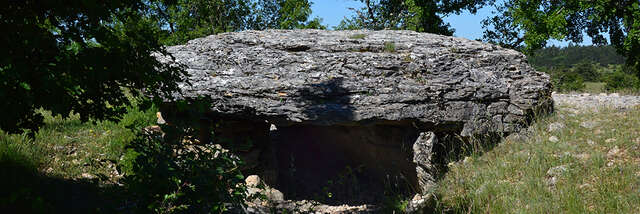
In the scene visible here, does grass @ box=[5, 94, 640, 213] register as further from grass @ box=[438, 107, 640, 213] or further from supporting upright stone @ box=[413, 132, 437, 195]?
supporting upright stone @ box=[413, 132, 437, 195]

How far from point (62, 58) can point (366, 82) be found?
4341mm

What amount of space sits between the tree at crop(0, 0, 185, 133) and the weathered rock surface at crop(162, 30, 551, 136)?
3.06m

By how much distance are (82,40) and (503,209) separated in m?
3.86

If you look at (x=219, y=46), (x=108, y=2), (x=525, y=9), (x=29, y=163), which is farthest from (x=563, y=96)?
(x=29, y=163)

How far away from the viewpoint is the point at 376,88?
6344mm

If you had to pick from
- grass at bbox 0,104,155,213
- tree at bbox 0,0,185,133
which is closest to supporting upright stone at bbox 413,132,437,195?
grass at bbox 0,104,155,213

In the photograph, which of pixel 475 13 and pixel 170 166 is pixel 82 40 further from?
pixel 475 13

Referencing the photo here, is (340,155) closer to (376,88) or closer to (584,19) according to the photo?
(376,88)

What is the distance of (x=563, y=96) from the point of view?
8.71m

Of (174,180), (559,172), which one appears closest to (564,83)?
(559,172)

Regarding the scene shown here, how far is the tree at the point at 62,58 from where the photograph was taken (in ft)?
8.31

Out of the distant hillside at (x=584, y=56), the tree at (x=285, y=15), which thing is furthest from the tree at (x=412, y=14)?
the distant hillside at (x=584, y=56)

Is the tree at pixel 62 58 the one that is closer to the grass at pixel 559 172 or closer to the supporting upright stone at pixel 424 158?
the grass at pixel 559 172

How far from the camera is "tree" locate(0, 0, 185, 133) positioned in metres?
2.53
